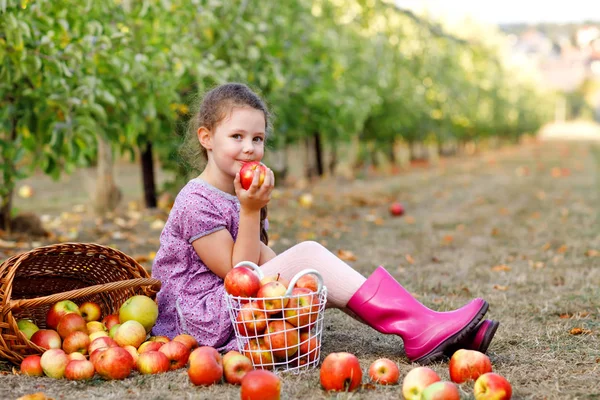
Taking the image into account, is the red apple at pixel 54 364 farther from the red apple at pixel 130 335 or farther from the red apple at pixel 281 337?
the red apple at pixel 281 337

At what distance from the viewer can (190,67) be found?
219 inches

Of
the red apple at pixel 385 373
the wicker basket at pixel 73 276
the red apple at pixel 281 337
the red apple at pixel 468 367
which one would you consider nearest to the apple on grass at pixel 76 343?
the wicker basket at pixel 73 276

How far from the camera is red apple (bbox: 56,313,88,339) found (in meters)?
2.99

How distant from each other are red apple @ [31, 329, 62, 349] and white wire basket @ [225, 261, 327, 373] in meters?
0.80

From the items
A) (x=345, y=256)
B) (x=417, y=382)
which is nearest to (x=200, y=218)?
(x=417, y=382)

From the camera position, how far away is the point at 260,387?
7.38ft

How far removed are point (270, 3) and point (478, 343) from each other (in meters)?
6.07

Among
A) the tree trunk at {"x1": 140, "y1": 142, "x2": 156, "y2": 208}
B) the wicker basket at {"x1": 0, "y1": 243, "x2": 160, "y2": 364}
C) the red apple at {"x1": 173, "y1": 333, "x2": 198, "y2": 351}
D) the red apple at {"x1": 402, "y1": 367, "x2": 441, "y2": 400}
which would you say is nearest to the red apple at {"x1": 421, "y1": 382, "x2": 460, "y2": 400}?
the red apple at {"x1": 402, "y1": 367, "x2": 441, "y2": 400}

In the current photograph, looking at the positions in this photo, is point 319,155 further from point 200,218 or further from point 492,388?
point 492,388

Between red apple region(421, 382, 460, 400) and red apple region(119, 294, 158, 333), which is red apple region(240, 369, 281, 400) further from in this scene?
red apple region(119, 294, 158, 333)

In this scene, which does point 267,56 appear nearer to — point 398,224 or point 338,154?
point 398,224

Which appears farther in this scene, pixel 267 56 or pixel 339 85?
pixel 339 85

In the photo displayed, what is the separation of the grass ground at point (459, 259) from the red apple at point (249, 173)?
2.62 ft

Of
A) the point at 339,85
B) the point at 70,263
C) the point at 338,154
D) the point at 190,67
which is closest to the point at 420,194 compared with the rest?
the point at 339,85
